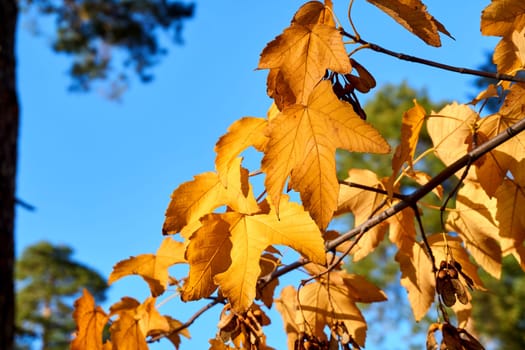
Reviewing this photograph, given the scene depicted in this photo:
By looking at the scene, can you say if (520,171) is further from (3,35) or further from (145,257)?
(3,35)

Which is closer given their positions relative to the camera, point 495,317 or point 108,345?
point 108,345

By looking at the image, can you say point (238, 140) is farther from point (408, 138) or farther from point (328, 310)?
point (328, 310)

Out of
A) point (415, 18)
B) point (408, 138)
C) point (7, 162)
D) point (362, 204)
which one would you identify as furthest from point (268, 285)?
point (7, 162)

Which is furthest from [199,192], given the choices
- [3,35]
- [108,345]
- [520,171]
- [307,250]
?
[3,35]

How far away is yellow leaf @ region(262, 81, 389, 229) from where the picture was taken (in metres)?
0.47

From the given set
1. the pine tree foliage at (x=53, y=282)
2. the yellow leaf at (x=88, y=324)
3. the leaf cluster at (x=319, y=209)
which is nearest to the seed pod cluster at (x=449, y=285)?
the leaf cluster at (x=319, y=209)

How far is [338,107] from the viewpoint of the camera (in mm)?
492

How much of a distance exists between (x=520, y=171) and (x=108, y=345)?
1.96 feet

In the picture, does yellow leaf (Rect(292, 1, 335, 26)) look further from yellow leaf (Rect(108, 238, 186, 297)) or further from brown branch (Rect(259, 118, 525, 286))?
yellow leaf (Rect(108, 238, 186, 297))

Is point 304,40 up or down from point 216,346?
up

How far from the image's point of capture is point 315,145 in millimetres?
497

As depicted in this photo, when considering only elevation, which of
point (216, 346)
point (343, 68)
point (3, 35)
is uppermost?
point (3, 35)

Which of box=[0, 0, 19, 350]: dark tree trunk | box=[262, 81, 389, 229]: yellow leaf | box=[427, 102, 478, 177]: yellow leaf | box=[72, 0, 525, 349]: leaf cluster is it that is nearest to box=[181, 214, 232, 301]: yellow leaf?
box=[72, 0, 525, 349]: leaf cluster

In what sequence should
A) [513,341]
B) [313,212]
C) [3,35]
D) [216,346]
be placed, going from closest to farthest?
[313,212] → [216,346] → [3,35] → [513,341]
